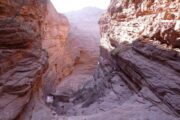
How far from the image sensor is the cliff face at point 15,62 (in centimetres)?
636

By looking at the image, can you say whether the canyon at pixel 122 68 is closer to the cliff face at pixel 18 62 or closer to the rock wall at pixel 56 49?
the cliff face at pixel 18 62

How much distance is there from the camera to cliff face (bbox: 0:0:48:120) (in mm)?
6355

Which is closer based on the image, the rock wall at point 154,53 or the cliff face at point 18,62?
the cliff face at point 18,62

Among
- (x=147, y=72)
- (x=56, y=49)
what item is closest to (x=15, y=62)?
(x=147, y=72)

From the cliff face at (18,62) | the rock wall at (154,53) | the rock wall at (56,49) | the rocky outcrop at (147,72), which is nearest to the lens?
the rocky outcrop at (147,72)

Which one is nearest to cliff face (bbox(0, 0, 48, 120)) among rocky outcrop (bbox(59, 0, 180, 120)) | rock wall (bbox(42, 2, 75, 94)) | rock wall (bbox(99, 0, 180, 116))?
rocky outcrop (bbox(59, 0, 180, 120))

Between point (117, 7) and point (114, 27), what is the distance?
164cm

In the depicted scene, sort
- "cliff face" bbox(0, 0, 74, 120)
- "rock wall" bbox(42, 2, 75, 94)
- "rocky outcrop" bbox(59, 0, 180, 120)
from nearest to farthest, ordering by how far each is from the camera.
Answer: "rocky outcrop" bbox(59, 0, 180, 120) < "cliff face" bbox(0, 0, 74, 120) < "rock wall" bbox(42, 2, 75, 94)

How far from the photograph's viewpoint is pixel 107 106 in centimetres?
820

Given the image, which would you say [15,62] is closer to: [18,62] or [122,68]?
[18,62]

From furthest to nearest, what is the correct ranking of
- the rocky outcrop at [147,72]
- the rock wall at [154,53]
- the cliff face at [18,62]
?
1. the rock wall at [154,53]
2. the cliff face at [18,62]
3. the rocky outcrop at [147,72]

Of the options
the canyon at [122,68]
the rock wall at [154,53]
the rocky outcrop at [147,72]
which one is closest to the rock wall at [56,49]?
the canyon at [122,68]

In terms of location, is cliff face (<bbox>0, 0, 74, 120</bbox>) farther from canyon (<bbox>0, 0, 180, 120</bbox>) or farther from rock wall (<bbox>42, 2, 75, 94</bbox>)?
rock wall (<bbox>42, 2, 75, 94</bbox>)

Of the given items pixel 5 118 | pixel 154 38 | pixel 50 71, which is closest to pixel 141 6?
pixel 154 38
